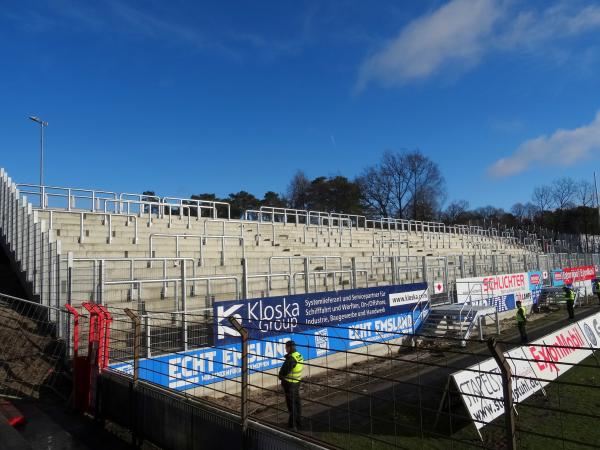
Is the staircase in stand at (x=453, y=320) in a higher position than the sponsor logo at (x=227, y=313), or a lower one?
lower

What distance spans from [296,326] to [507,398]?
8217 millimetres

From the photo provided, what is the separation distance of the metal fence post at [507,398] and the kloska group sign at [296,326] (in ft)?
12.1

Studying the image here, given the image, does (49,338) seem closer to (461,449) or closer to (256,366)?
(256,366)

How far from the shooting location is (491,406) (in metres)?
7.82

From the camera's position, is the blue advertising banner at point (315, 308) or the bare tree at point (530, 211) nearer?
the blue advertising banner at point (315, 308)

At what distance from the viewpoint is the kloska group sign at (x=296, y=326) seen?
890cm

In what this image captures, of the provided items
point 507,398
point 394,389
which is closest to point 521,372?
point 394,389

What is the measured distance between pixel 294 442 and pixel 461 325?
12.8 meters

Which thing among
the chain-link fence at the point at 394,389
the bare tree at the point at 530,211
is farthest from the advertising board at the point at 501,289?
the bare tree at the point at 530,211

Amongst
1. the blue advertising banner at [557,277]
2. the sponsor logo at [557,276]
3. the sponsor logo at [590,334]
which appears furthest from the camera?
the sponsor logo at [557,276]

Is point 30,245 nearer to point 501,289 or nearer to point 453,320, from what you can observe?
point 453,320

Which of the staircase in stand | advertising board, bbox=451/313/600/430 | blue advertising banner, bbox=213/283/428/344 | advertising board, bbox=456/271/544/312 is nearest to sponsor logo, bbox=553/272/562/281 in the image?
advertising board, bbox=456/271/544/312

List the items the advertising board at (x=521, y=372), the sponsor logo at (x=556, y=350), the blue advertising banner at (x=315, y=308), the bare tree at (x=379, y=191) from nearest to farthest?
the advertising board at (x=521, y=372), the sponsor logo at (x=556, y=350), the blue advertising banner at (x=315, y=308), the bare tree at (x=379, y=191)

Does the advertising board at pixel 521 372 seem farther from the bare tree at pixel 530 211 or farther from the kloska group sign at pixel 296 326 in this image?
the bare tree at pixel 530 211
